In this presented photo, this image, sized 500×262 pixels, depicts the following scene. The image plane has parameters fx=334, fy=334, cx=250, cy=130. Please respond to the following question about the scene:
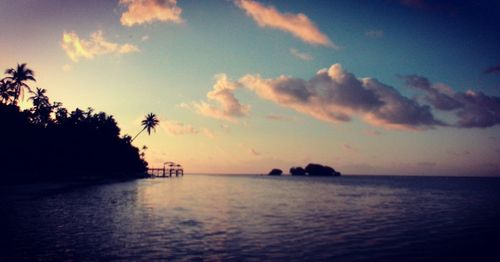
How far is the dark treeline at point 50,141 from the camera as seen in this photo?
52.9m

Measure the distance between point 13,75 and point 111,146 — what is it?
29471 millimetres

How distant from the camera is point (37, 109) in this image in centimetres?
6981

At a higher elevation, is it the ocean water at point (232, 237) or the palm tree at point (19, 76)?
the palm tree at point (19, 76)

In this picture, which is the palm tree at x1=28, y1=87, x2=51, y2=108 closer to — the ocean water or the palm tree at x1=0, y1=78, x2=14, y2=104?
the palm tree at x1=0, y1=78, x2=14, y2=104

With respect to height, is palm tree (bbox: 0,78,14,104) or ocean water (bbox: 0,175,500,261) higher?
palm tree (bbox: 0,78,14,104)

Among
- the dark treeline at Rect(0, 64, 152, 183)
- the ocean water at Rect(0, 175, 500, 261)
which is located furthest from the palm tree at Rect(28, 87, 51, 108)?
the ocean water at Rect(0, 175, 500, 261)

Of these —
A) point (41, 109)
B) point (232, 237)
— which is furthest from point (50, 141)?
point (232, 237)

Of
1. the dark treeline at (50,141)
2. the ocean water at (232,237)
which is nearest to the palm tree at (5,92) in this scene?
the dark treeline at (50,141)

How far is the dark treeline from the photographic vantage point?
52.9 metres

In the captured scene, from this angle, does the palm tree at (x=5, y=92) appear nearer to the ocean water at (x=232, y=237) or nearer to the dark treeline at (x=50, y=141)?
the dark treeline at (x=50, y=141)

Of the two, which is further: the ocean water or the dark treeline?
the dark treeline

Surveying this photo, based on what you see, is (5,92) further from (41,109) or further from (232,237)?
(232,237)

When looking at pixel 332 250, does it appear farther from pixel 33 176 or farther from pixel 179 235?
pixel 33 176

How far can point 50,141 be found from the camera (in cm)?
6412
